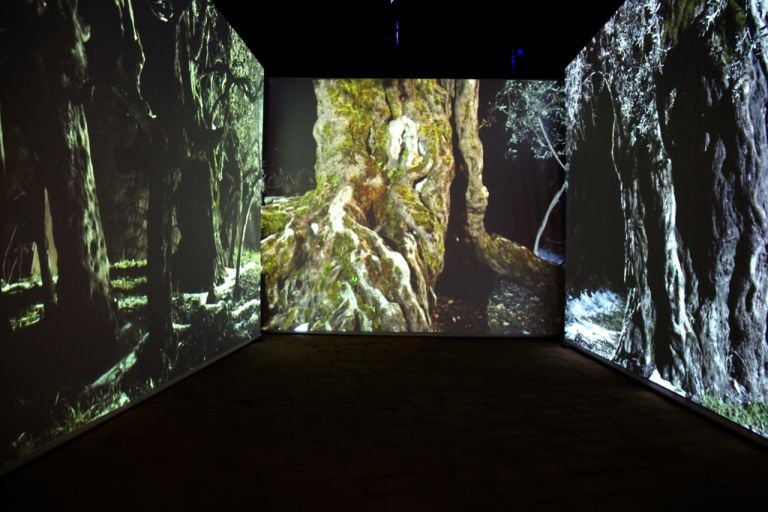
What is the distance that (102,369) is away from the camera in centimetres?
262

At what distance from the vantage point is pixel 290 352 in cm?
480

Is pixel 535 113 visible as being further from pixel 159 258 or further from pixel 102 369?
pixel 102 369

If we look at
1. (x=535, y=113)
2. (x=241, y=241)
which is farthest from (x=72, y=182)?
(x=535, y=113)

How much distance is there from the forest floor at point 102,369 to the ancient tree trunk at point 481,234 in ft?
10.2

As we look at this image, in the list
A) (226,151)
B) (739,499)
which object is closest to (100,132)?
(226,151)

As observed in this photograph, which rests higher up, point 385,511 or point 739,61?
point 739,61

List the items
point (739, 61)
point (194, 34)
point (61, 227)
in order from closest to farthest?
point (61, 227) → point (739, 61) → point (194, 34)

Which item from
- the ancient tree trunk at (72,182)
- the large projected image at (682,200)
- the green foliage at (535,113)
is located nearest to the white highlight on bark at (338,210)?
the green foliage at (535,113)

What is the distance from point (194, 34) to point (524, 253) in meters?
4.34

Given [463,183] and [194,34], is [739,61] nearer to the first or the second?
[463,183]

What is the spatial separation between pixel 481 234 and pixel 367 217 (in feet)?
4.90

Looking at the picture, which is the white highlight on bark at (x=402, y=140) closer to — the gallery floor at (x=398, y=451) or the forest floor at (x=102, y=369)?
the forest floor at (x=102, y=369)

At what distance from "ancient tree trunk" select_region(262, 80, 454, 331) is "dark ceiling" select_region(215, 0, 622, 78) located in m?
0.40

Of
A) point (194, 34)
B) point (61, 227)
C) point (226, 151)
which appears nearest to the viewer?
point (61, 227)
